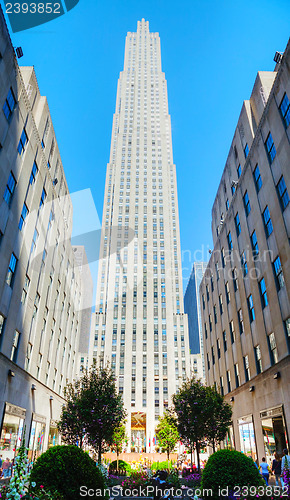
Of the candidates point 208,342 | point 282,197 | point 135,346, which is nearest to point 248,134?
point 282,197

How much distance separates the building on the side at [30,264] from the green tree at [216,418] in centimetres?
1462

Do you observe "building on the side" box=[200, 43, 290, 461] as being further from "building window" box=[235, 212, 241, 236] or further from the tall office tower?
the tall office tower

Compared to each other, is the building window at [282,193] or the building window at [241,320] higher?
the building window at [282,193]

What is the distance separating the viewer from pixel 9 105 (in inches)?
899

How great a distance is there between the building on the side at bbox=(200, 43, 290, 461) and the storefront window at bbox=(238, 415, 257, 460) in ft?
0.23

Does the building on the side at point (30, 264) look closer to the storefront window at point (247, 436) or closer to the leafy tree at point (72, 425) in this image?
the leafy tree at point (72, 425)

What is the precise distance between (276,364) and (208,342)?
23156 millimetres

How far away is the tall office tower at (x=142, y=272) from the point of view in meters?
96.9

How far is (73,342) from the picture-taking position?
48.4m

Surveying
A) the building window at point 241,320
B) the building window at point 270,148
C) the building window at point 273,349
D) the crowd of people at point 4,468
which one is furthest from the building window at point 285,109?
the crowd of people at point 4,468

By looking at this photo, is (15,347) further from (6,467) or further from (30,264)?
(6,467)

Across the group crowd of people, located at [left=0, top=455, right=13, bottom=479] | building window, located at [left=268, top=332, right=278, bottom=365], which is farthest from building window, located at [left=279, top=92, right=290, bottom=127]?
crowd of people, located at [left=0, top=455, right=13, bottom=479]

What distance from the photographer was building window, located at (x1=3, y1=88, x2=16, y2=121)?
2229 centimetres

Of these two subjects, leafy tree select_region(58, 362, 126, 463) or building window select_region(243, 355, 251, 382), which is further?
building window select_region(243, 355, 251, 382)
